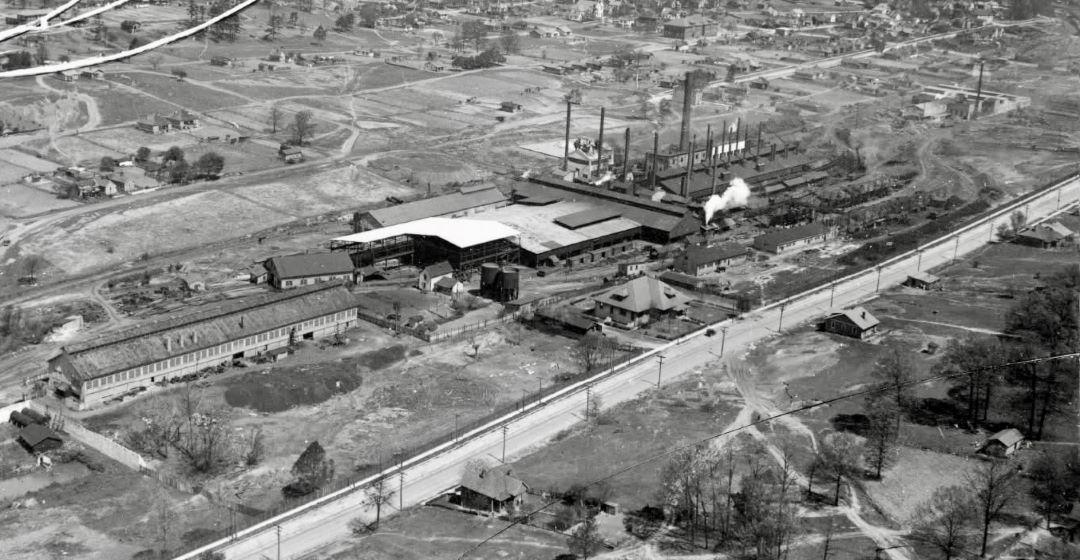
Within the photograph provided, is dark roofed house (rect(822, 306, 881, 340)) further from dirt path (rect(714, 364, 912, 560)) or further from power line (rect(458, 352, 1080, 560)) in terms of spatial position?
dirt path (rect(714, 364, 912, 560))

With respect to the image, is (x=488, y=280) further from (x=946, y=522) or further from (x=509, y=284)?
(x=946, y=522)

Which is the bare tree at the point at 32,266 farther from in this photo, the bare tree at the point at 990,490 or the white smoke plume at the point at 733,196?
the bare tree at the point at 990,490

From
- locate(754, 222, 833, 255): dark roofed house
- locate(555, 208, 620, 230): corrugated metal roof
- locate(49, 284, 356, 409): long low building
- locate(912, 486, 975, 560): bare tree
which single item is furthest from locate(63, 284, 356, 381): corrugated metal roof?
locate(754, 222, 833, 255): dark roofed house

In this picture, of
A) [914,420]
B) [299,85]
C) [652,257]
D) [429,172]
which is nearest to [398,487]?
[914,420]

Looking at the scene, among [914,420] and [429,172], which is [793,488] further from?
[429,172]

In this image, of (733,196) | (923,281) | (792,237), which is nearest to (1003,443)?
(923,281)

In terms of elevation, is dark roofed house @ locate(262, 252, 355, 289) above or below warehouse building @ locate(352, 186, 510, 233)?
below

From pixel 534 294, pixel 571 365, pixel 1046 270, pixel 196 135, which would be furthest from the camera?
pixel 196 135
